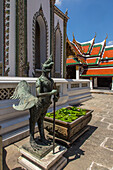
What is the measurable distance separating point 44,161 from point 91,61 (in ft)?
55.1

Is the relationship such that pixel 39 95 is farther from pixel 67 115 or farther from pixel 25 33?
pixel 25 33

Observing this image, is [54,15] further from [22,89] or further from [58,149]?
[58,149]

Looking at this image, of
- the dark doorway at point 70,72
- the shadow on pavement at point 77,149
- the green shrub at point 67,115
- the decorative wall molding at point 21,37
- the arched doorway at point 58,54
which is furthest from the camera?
the dark doorway at point 70,72

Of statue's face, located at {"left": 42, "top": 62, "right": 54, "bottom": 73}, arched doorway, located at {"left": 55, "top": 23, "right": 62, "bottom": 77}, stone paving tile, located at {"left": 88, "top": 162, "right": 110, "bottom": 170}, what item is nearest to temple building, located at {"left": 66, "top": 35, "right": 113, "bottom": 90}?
arched doorway, located at {"left": 55, "top": 23, "right": 62, "bottom": 77}

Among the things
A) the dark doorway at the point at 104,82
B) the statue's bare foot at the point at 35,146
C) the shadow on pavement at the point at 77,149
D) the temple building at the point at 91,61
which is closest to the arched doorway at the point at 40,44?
the shadow on pavement at the point at 77,149

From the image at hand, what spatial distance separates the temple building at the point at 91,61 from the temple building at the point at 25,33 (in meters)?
7.62

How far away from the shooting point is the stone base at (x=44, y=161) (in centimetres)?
188

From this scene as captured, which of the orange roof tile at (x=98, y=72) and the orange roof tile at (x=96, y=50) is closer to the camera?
the orange roof tile at (x=98, y=72)

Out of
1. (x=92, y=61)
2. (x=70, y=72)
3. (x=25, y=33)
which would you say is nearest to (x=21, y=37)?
(x=25, y=33)

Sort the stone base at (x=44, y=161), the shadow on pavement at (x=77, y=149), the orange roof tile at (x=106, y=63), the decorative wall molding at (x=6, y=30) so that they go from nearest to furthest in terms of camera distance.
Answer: the stone base at (x=44, y=161) → the shadow on pavement at (x=77, y=149) → the decorative wall molding at (x=6, y=30) → the orange roof tile at (x=106, y=63)

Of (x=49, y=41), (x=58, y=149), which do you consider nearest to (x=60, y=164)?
(x=58, y=149)

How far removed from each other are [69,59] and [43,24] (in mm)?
9388

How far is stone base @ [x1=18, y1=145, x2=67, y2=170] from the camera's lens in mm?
1881

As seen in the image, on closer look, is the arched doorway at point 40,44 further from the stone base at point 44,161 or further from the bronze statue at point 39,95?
the stone base at point 44,161
